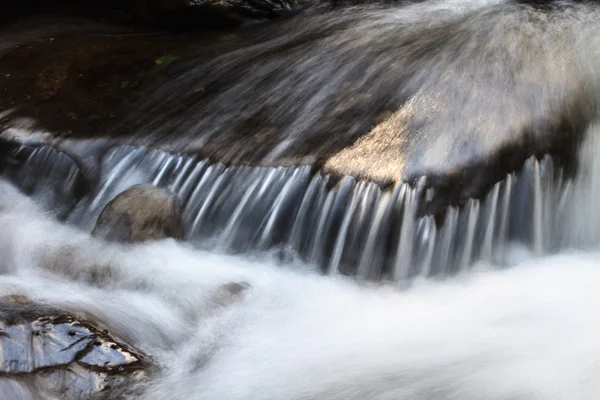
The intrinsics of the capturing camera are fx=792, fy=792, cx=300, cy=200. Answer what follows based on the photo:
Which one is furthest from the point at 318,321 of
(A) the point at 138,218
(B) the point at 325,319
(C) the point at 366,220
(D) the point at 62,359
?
(D) the point at 62,359

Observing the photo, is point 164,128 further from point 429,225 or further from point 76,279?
point 429,225

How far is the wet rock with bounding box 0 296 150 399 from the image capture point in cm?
293

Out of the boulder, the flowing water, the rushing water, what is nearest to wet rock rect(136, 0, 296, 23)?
the boulder

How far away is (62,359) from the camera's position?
3016 mm

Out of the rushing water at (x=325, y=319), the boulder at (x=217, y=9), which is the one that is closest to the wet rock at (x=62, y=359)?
the rushing water at (x=325, y=319)

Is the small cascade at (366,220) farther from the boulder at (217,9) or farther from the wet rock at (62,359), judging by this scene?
the boulder at (217,9)

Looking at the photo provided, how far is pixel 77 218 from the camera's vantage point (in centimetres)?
471

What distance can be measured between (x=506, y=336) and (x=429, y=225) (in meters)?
0.73

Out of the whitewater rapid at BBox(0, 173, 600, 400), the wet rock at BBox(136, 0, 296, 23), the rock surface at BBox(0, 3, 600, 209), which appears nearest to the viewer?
the whitewater rapid at BBox(0, 173, 600, 400)

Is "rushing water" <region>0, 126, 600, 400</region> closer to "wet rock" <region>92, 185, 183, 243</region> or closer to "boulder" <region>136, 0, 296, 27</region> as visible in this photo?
"wet rock" <region>92, 185, 183, 243</region>

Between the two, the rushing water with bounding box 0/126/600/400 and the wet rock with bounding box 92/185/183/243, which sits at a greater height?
the wet rock with bounding box 92/185/183/243

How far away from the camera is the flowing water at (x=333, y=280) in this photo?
3.33m

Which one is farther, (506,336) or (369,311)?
(369,311)

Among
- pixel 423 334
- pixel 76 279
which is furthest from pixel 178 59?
pixel 423 334
